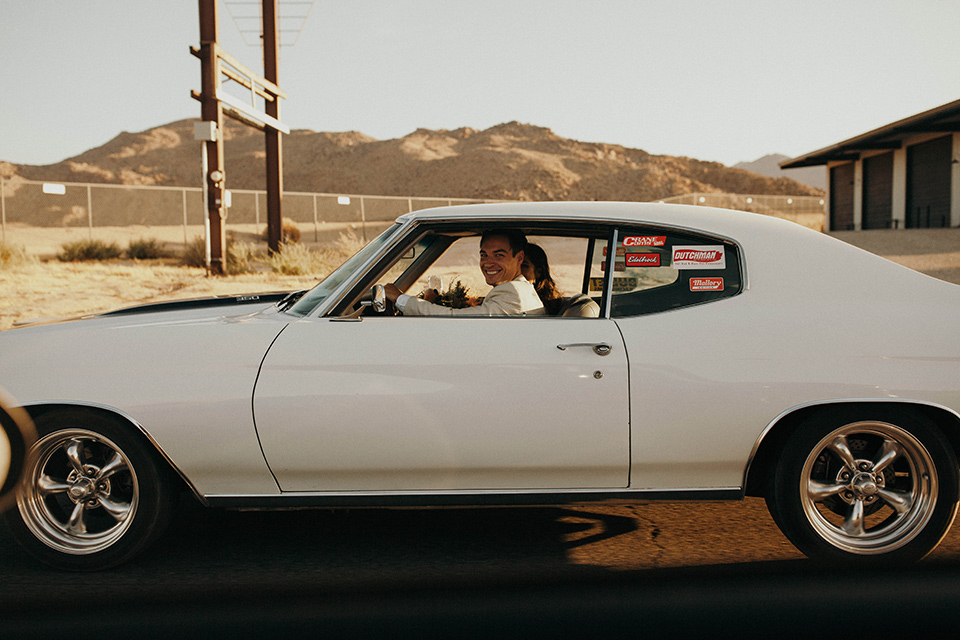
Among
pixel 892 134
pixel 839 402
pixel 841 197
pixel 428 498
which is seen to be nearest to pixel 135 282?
pixel 428 498

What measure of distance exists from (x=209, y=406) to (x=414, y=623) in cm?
118

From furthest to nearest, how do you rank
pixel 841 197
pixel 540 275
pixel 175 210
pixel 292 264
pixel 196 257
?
1. pixel 175 210
2. pixel 841 197
3. pixel 196 257
4. pixel 292 264
5. pixel 540 275

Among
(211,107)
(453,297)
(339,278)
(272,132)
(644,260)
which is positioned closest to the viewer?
(644,260)

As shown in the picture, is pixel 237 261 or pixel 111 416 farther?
pixel 237 261

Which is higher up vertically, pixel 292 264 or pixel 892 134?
pixel 892 134

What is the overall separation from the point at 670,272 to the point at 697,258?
13 centimetres

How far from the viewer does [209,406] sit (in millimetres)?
3246

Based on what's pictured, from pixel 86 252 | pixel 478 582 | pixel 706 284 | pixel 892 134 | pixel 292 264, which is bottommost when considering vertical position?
pixel 478 582

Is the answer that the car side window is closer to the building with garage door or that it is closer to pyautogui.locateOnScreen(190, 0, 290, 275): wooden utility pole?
pyautogui.locateOnScreen(190, 0, 290, 275): wooden utility pole

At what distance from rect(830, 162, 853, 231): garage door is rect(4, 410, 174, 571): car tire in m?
39.3

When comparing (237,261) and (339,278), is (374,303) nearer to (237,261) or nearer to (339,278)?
(339,278)

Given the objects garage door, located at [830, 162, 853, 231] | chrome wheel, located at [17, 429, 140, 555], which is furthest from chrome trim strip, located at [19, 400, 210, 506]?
garage door, located at [830, 162, 853, 231]

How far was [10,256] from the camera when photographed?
781 inches

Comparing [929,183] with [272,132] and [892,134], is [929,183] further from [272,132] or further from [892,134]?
[272,132]
